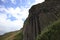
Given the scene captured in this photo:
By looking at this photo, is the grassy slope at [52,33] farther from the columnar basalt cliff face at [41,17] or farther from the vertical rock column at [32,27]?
the vertical rock column at [32,27]

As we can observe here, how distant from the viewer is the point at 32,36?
41.4m

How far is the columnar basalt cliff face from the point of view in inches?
1523

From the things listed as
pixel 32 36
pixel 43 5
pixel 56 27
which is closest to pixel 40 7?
pixel 43 5

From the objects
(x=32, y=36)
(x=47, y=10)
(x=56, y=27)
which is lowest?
(x=32, y=36)

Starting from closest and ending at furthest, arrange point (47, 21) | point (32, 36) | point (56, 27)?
point (56, 27), point (47, 21), point (32, 36)

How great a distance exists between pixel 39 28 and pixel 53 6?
5901 mm

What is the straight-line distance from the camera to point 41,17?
3984 cm

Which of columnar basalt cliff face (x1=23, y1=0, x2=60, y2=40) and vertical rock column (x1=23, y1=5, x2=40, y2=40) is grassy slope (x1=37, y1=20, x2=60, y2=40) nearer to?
columnar basalt cliff face (x1=23, y1=0, x2=60, y2=40)

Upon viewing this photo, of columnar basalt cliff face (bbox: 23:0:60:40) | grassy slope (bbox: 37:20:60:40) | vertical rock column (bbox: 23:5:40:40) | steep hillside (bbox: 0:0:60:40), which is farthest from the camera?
vertical rock column (bbox: 23:5:40:40)

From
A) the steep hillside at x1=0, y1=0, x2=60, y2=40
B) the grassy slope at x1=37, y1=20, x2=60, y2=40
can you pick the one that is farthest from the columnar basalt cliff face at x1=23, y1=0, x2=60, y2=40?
the grassy slope at x1=37, y1=20, x2=60, y2=40

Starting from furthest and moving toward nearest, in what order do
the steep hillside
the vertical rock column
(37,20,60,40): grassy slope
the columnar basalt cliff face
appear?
the vertical rock column → the columnar basalt cliff face → the steep hillside → (37,20,60,40): grassy slope

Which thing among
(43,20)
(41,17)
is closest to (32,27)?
(41,17)

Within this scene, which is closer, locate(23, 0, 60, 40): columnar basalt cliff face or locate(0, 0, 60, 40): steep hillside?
locate(0, 0, 60, 40): steep hillside

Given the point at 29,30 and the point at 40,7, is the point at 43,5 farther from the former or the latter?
the point at 29,30
